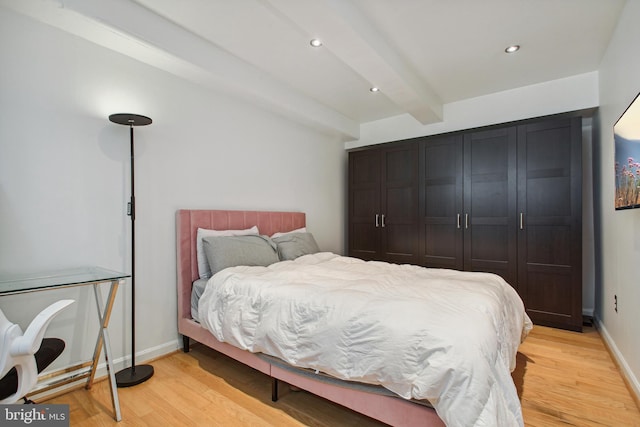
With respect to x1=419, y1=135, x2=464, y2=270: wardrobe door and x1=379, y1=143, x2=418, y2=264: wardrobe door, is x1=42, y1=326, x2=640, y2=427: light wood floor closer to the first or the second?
x1=419, y1=135, x2=464, y2=270: wardrobe door

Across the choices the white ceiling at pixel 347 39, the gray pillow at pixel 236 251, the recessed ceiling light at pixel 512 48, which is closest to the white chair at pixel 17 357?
the gray pillow at pixel 236 251

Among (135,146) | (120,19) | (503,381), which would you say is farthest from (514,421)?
(120,19)

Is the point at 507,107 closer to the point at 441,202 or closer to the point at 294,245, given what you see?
the point at 441,202

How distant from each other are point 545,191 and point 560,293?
1046 millimetres

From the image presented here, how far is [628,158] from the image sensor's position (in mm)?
1786

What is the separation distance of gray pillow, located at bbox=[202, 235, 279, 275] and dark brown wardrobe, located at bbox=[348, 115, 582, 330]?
1.97m

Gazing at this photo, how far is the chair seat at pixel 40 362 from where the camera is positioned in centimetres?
120

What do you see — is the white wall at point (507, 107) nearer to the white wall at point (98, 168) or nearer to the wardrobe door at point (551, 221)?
the wardrobe door at point (551, 221)

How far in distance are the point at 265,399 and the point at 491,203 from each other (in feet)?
9.99

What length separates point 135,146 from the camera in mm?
2436

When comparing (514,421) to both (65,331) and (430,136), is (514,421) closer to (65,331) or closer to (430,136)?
(65,331)

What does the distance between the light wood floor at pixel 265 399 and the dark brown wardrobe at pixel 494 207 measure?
88 centimetres

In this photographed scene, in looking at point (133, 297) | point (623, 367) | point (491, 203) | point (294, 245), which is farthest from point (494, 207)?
point (133, 297)

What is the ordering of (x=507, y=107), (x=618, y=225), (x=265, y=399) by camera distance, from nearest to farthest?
(x=265, y=399) → (x=618, y=225) → (x=507, y=107)
